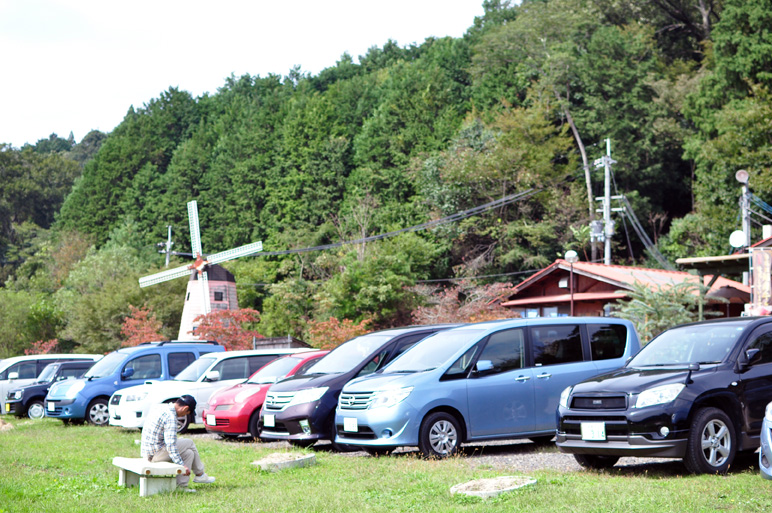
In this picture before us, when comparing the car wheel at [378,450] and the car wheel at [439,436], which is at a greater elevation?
the car wheel at [439,436]

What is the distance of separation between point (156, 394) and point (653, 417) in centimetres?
1178

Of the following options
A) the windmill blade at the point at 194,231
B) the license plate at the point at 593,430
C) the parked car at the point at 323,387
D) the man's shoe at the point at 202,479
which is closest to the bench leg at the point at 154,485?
the man's shoe at the point at 202,479

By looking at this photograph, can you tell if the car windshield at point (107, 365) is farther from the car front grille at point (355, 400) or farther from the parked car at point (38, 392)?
the car front grille at point (355, 400)

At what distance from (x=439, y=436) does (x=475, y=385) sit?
897 millimetres

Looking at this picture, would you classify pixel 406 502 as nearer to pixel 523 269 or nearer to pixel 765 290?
pixel 765 290

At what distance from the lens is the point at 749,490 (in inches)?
316

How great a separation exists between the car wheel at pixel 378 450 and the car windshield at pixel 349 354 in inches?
64.5

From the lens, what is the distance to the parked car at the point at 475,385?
11.5 meters

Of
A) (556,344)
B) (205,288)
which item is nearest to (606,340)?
(556,344)

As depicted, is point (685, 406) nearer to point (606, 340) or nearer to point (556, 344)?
point (556, 344)

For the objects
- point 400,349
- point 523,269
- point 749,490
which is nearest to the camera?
point 749,490

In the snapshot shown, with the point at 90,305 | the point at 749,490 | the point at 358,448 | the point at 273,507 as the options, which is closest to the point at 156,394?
the point at 358,448

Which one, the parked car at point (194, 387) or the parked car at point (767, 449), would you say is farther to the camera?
the parked car at point (194, 387)

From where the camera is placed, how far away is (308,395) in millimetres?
13320
